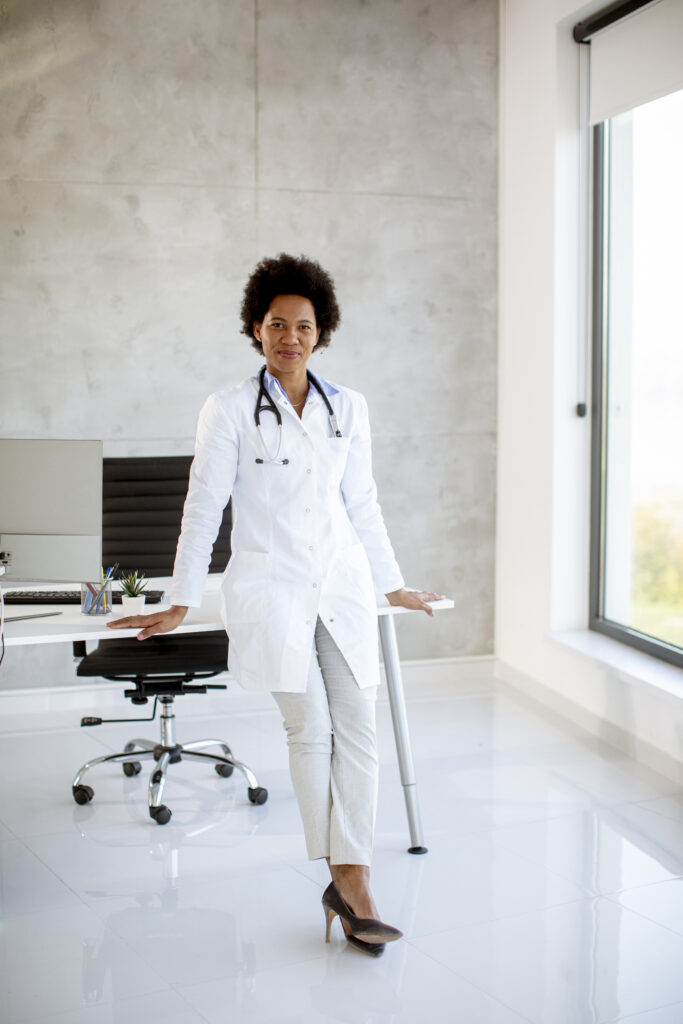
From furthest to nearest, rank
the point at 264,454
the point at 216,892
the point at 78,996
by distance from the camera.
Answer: the point at 216,892 → the point at 264,454 → the point at 78,996

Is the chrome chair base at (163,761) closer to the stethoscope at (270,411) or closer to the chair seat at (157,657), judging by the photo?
the chair seat at (157,657)

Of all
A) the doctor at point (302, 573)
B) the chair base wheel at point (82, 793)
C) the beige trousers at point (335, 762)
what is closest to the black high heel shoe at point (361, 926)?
the doctor at point (302, 573)

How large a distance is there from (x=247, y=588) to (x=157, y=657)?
0.85 metres

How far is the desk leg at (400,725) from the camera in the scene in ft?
10.2

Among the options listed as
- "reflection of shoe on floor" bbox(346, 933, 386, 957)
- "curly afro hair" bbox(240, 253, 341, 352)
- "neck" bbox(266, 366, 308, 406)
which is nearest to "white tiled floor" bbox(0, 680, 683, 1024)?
"reflection of shoe on floor" bbox(346, 933, 386, 957)

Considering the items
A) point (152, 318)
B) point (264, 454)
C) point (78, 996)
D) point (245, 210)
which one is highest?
point (245, 210)

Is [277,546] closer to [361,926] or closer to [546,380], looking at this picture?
[361,926]

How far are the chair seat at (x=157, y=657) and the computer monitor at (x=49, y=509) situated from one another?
0.62 m

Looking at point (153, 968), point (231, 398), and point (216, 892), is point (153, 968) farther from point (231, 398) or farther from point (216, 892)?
point (231, 398)

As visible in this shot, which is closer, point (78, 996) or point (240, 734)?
point (78, 996)

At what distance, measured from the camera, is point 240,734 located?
4.40 metres

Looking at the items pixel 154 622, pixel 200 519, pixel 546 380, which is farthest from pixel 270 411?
pixel 546 380

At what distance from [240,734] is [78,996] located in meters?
1.98

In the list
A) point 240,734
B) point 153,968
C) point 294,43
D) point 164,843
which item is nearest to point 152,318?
point 294,43
